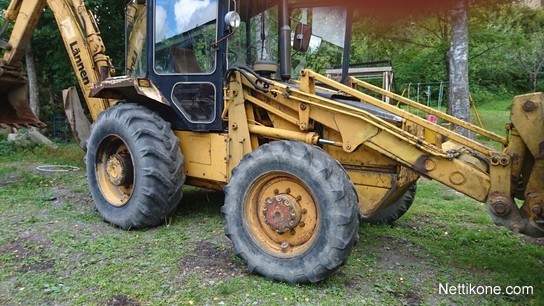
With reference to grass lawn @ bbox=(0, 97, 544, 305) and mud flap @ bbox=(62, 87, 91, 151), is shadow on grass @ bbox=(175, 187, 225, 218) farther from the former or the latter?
mud flap @ bbox=(62, 87, 91, 151)

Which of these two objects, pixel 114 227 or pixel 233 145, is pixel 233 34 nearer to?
pixel 233 145

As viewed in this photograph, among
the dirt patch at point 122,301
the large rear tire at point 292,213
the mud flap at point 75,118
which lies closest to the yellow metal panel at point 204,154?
the large rear tire at point 292,213

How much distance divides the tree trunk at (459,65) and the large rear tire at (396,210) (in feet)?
20.5

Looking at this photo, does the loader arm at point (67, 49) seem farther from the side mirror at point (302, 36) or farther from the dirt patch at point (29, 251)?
the side mirror at point (302, 36)

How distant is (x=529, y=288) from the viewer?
142 inches

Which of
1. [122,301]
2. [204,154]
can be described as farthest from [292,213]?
[204,154]

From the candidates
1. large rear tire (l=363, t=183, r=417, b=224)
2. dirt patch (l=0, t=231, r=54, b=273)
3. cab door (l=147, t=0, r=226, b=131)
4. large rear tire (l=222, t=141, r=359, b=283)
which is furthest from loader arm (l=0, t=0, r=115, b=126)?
large rear tire (l=363, t=183, r=417, b=224)

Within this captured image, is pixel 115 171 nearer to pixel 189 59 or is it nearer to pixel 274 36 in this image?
pixel 189 59

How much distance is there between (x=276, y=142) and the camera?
3.86 meters

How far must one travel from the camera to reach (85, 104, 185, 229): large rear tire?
4.73 meters

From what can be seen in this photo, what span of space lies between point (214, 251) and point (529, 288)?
8.68 ft

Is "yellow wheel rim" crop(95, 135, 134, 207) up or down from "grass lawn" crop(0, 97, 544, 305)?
up

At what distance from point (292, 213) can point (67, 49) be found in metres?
4.74

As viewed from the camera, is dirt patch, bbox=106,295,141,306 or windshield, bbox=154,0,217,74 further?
windshield, bbox=154,0,217,74
